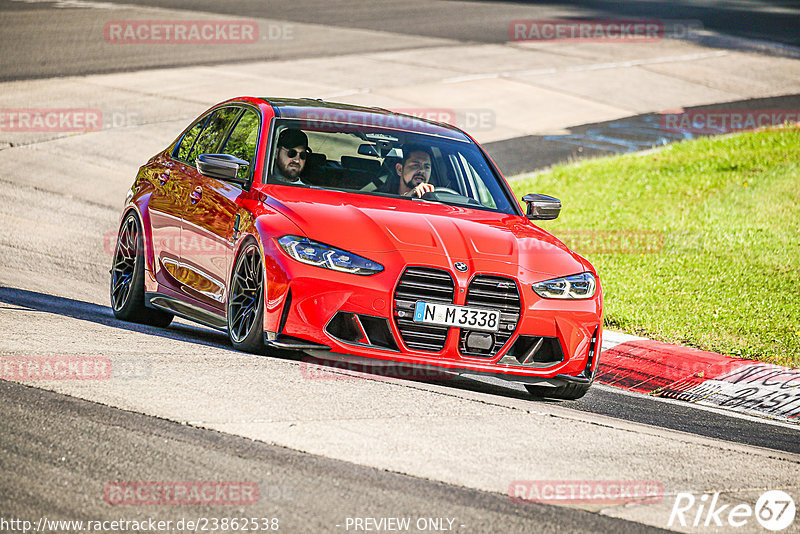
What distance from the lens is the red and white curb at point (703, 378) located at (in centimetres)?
890

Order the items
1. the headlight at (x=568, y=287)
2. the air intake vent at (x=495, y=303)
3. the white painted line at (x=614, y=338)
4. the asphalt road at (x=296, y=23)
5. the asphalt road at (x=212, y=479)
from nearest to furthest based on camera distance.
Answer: the asphalt road at (x=212, y=479)
the air intake vent at (x=495, y=303)
the headlight at (x=568, y=287)
the white painted line at (x=614, y=338)
the asphalt road at (x=296, y=23)

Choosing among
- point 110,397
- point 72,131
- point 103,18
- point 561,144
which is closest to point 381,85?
point 561,144

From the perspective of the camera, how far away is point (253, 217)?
7520 millimetres

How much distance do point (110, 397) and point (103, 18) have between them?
2736cm

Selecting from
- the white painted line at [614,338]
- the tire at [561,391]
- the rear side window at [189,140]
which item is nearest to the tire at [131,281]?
the rear side window at [189,140]

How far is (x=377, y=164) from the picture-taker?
8.42 m

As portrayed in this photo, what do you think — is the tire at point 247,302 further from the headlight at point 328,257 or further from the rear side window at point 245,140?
the rear side window at point 245,140

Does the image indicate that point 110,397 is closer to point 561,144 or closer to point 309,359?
point 309,359

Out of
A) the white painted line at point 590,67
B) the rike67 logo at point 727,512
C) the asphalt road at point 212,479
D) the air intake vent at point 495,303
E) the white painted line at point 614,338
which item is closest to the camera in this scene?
the asphalt road at point 212,479

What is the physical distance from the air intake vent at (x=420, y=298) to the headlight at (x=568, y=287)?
0.61 meters

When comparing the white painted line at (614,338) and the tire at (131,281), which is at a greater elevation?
the tire at (131,281)

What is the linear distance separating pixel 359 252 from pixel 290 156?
147 centimetres

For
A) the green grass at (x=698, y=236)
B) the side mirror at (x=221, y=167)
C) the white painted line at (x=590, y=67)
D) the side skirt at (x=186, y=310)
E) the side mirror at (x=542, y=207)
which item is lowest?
the green grass at (x=698, y=236)

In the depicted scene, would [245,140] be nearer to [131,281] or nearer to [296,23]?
[131,281]
